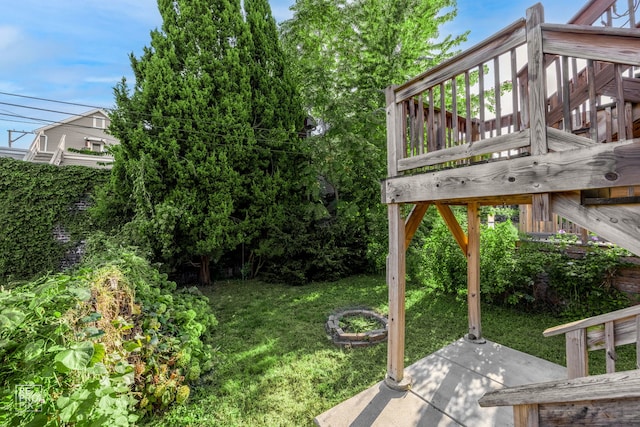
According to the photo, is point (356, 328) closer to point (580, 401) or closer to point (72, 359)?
point (72, 359)

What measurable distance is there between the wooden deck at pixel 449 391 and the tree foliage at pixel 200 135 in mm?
4642

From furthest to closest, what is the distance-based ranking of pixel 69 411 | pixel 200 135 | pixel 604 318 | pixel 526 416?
pixel 200 135 → pixel 604 318 → pixel 69 411 → pixel 526 416

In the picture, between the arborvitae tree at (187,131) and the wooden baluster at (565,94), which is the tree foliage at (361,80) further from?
the wooden baluster at (565,94)

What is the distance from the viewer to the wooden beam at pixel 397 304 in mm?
2748

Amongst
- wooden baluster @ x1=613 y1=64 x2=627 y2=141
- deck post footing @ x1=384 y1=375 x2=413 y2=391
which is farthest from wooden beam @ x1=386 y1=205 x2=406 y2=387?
wooden baluster @ x1=613 y1=64 x2=627 y2=141

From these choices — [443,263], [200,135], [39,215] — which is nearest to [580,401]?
[443,263]

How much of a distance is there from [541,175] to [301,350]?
10.6 feet

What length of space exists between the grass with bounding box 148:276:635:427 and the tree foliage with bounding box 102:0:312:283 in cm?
177

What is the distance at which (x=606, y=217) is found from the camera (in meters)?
1.44

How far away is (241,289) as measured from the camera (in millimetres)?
6594

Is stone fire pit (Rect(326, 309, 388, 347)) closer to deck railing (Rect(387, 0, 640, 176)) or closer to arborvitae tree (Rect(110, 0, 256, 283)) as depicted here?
deck railing (Rect(387, 0, 640, 176))

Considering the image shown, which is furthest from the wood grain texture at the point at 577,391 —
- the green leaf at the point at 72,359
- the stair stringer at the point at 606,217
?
the green leaf at the point at 72,359

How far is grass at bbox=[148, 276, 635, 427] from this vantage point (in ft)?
8.64

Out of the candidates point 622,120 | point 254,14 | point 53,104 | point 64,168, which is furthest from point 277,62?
point 622,120
